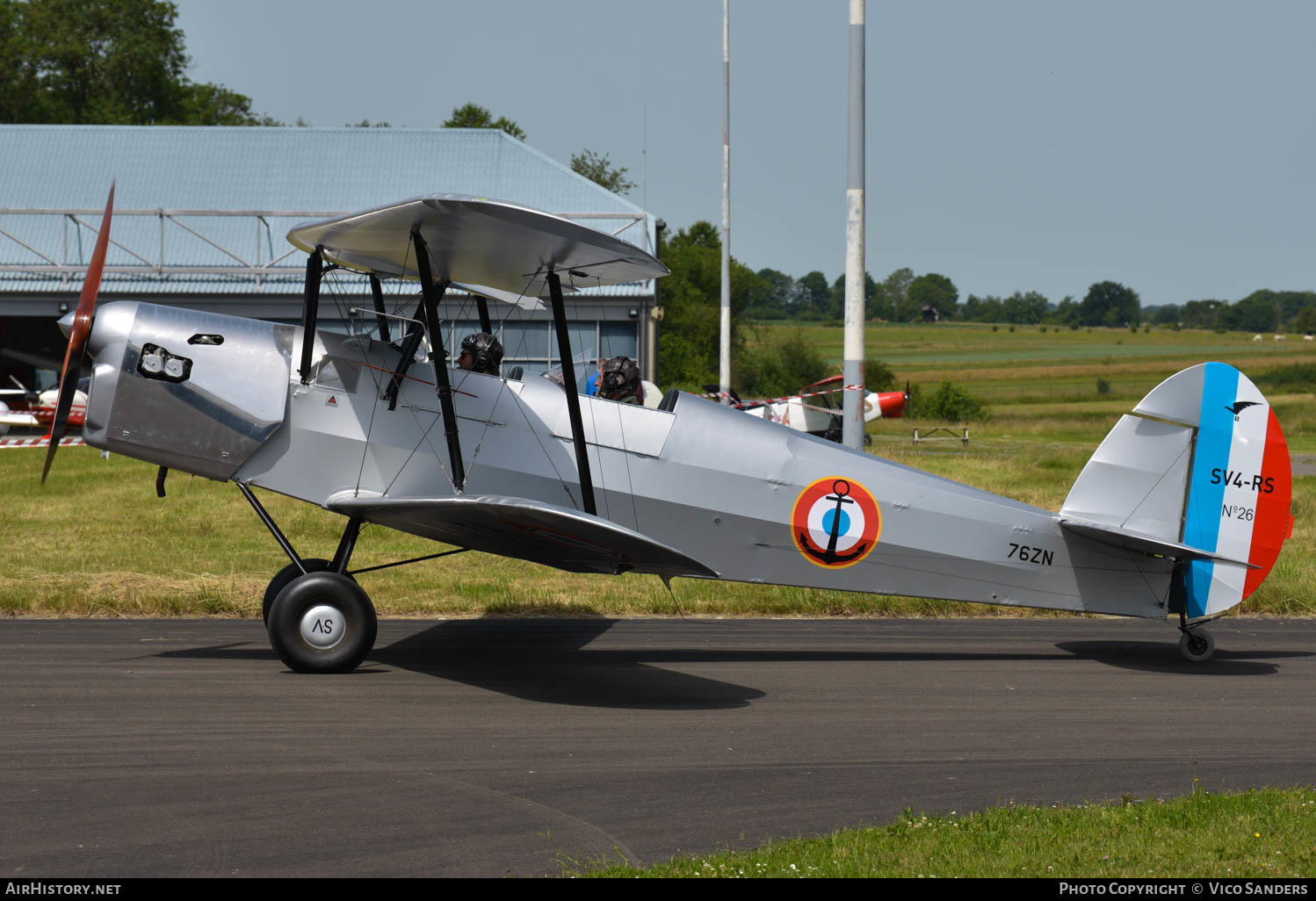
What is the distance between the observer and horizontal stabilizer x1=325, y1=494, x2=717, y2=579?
679 cm

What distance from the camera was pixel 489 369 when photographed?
856 cm

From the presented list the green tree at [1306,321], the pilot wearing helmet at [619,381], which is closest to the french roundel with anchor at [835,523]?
the pilot wearing helmet at [619,381]

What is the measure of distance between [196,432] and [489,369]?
6.43 ft

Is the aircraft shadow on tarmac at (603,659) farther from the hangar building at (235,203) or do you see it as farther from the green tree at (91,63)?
the green tree at (91,63)

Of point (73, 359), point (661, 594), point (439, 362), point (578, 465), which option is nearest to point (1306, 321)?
point (661, 594)

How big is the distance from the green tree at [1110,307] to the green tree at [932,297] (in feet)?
54.2

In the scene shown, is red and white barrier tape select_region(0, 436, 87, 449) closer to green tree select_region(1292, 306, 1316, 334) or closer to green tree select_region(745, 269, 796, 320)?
green tree select_region(745, 269, 796, 320)

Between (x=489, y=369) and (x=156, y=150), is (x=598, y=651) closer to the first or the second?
(x=489, y=369)

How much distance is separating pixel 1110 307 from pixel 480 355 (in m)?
157

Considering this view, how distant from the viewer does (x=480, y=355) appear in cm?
852

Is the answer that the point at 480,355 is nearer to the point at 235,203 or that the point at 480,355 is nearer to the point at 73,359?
the point at 73,359

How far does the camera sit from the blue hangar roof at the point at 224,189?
2959cm

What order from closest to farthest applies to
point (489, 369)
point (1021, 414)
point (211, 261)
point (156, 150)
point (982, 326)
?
point (489, 369)
point (211, 261)
point (156, 150)
point (1021, 414)
point (982, 326)
